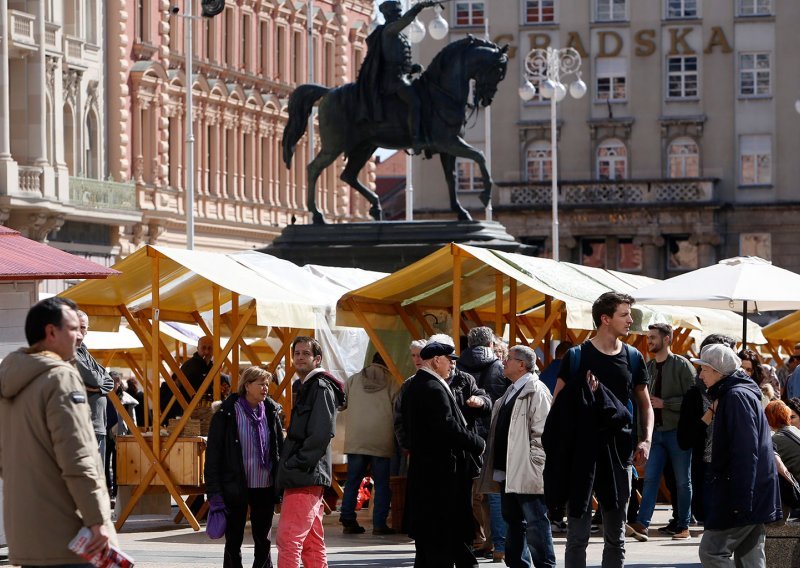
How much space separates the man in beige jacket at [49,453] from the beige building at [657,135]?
70.7 m

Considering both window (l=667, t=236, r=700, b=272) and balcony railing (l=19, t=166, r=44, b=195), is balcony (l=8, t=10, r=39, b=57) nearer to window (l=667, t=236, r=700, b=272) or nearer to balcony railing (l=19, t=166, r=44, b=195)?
balcony railing (l=19, t=166, r=44, b=195)

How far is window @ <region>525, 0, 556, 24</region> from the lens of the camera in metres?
80.4

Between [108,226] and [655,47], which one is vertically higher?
[655,47]

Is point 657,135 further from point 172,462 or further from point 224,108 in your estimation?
point 172,462

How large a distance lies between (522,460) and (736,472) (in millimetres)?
2201

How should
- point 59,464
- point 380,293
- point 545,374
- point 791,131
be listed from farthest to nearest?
point 791,131, point 380,293, point 545,374, point 59,464

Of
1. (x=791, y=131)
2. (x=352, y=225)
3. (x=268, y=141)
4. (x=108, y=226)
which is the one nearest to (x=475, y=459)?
(x=352, y=225)

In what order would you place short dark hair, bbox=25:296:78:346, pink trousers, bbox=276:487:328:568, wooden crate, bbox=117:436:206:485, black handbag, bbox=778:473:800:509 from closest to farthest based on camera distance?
short dark hair, bbox=25:296:78:346 → black handbag, bbox=778:473:800:509 → pink trousers, bbox=276:487:328:568 → wooden crate, bbox=117:436:206:485

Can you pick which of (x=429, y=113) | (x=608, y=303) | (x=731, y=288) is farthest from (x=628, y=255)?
(x=608, y=303)

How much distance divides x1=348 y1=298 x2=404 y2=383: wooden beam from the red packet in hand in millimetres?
10087

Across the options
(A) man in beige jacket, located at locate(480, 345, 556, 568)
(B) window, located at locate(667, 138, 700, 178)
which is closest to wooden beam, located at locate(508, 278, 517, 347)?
(A) man in beige jacket, located at locate(480, 345, 556, 568)

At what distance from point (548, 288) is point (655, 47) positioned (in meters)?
61.9

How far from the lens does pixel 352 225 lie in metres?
27.3

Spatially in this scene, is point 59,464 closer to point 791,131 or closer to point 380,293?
point 380,293
